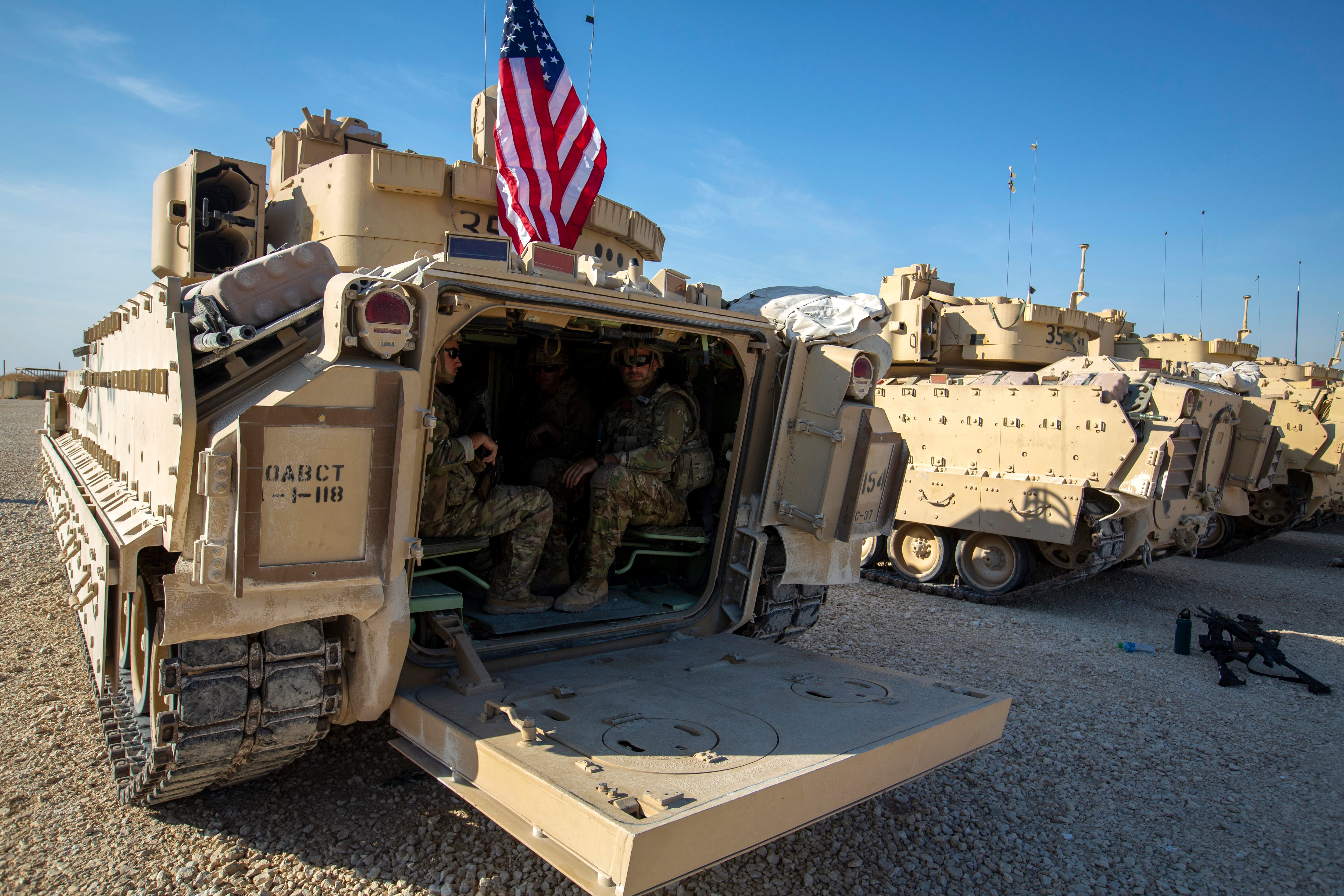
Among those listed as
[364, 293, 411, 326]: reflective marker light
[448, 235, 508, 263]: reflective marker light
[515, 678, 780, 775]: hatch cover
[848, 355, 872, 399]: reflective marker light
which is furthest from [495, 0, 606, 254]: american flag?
[515, 678, 780, 775]: hatch cover

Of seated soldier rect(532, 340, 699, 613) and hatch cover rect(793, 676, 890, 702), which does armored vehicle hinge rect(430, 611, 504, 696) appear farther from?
hatch cover rect(793, 676, 890, 702)

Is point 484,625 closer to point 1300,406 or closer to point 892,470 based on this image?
point 892,470

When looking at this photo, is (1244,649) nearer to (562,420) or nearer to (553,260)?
(562,420)

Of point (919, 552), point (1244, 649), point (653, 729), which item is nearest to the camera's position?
point (653, 729)

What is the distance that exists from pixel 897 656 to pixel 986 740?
2.89 m

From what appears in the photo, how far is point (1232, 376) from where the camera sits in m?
10.0

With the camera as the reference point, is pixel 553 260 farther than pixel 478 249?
Yes

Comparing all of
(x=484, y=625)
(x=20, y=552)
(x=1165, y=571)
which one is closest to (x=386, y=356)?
(x=484, y=625)

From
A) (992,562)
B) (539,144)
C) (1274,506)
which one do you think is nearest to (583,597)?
(539,144)

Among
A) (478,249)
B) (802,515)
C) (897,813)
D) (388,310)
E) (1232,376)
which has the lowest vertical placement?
(897,813)

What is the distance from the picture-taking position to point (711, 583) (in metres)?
4.56

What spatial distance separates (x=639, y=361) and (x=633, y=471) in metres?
0.66

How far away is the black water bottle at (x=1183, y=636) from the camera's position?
22.0 feet

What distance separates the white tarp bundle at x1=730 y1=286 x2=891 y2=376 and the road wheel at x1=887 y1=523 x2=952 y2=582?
4724 mm
